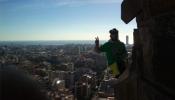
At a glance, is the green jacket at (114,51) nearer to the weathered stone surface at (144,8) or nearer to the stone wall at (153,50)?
the weathered stone surface at (144,8)

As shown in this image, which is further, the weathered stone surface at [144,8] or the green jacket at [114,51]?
the green jacket at [114,51]

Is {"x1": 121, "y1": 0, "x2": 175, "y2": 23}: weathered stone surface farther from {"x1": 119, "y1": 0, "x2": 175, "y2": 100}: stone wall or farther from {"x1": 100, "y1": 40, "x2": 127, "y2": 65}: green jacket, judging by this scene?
{"x1": 100, "y1": 40, "x2": 127, "y2": 65}: green jacket

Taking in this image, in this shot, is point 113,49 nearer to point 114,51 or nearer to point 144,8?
point 114,51

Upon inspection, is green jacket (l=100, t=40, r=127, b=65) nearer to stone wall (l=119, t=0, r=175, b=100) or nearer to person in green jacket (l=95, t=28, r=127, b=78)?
person in green jacket (l=95, t=28, r=127, b=78)

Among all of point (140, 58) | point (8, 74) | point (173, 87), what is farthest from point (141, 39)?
point (8, 74)

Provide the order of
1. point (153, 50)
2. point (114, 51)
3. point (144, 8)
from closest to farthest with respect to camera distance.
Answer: point (153, 50), point (144, 8), point (114, 51)

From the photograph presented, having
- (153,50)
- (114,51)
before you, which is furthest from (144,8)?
(114,51)

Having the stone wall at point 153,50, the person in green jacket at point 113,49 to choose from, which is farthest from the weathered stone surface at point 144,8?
the person in green jacket at point 113,49

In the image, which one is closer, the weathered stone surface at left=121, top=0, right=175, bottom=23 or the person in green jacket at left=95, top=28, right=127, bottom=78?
the weathered stone surface at left=121, top=0, right=175, bottom=23

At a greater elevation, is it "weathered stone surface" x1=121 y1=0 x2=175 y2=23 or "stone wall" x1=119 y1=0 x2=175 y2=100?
"weathered stone surface" x1=121 y1=0 x2=175 y2=23

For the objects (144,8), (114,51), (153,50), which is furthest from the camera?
(114,51)

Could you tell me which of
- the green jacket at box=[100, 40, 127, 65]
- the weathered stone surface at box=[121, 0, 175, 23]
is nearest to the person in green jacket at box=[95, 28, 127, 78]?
the green jacket at box=[100, 40, 127, 65]
